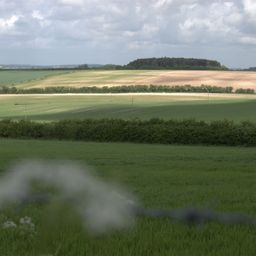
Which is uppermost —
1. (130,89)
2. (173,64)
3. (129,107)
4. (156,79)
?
(173,64)

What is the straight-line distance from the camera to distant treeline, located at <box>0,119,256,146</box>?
40469 millimetres

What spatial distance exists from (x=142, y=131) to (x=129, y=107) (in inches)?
1274

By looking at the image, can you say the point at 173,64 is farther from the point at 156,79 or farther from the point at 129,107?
the point at 129,107

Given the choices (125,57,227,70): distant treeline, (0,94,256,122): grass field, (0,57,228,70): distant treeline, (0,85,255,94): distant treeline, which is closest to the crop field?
(0,85,255,94): distant treeline

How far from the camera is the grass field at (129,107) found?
6569 centimetres

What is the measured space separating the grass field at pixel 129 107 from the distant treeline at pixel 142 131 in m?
16.4

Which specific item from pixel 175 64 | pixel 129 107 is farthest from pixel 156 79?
pixel 175 64

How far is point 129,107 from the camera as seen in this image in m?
74.7

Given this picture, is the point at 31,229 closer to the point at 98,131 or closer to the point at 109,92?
the point at 98,131

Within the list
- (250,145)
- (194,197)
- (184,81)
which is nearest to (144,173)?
(194,197)

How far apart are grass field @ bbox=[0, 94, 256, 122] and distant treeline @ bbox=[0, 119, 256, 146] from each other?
16.4 m

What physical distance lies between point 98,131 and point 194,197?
112 ft

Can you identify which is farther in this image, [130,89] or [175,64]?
[175,64]

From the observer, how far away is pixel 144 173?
47.1ft
